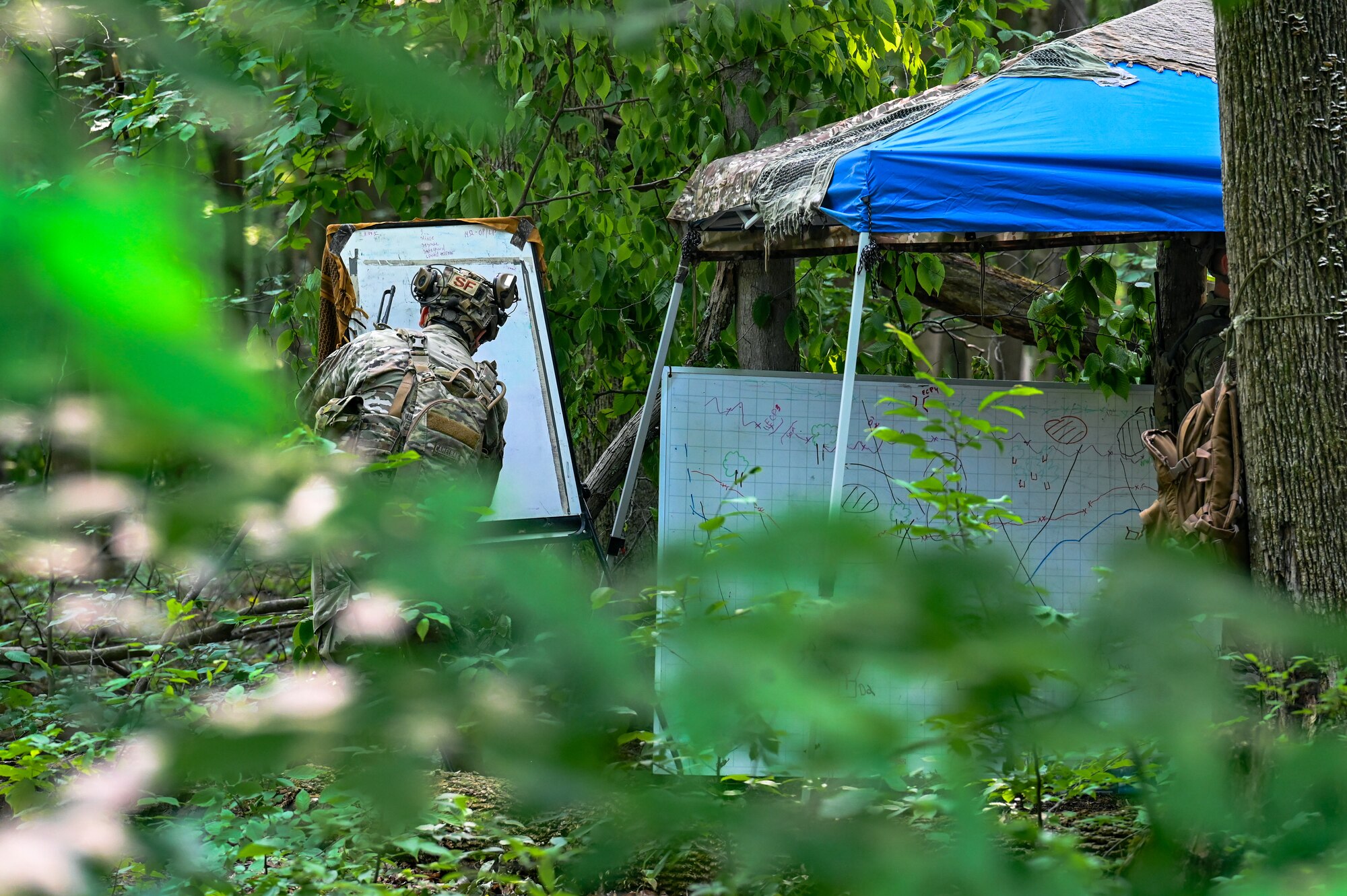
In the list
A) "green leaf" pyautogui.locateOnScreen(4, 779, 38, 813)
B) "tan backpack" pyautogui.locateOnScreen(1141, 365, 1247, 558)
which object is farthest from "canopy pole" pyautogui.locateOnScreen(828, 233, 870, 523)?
"green leaf" pyautogui.locateOnScreen(4, 779, 38, 813)

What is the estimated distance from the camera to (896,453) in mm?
4145

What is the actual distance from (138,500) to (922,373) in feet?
2.05

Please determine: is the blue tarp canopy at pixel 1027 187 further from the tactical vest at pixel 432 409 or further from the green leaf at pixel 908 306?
the green leaf at pixel 908 306

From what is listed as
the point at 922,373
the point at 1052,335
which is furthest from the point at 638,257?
the point at 922,373

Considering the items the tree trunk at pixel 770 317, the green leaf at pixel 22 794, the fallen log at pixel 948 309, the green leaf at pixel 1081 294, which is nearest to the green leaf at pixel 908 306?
the fallen log at pixel 948 309

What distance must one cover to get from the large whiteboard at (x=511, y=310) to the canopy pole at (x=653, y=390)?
0.95 ft

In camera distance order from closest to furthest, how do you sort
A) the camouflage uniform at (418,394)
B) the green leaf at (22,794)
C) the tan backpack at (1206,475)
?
1. the green leaf at (22,794)
2. the tan backpack at (1206,475)
3. the camouflage uniform at (418,394)

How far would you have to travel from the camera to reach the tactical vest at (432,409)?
332cm

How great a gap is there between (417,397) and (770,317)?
1906 millimetres

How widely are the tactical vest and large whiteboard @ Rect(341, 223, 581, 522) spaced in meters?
0.42

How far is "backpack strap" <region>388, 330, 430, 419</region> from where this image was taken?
3441mm

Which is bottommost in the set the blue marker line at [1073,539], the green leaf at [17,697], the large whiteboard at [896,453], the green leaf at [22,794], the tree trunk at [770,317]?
the green leaf at [17,697]

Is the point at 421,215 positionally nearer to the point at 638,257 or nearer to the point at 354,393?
the point at 638,257

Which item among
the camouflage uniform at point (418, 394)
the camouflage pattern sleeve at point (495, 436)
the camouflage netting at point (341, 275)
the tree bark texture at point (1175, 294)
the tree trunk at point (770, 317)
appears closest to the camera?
the camouflage uniform at point (418, 394)
